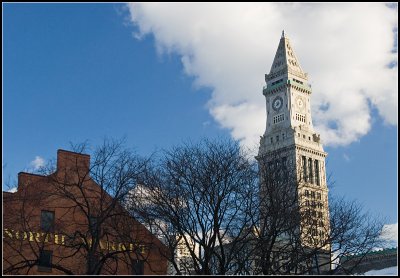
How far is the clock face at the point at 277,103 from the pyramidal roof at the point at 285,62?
7.43 metres

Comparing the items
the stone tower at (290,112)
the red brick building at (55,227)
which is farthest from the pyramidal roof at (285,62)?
the red brick building at (55,227)

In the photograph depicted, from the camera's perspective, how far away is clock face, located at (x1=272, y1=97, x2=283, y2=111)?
189 meters

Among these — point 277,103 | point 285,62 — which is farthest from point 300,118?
point 285,62

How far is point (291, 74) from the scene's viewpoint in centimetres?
18825

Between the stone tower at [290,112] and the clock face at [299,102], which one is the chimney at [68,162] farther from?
the clock face at [299,102]

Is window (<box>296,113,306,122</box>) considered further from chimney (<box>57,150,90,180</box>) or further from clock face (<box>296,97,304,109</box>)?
chimney (<box>57,150,90,180</box>)

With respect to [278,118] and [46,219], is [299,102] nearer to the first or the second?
[278,118]

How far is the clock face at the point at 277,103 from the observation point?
189 m

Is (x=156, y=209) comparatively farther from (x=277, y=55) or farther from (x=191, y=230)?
(x=277, y=55)

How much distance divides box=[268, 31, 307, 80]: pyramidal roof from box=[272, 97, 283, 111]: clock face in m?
7.43

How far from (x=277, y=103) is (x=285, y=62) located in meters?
12.1

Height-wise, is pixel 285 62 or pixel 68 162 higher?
pixel 285 62

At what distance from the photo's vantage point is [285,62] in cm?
18788

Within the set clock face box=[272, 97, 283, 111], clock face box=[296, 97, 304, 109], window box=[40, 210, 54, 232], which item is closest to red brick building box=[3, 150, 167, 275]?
window box=[40, 210, 54, 232]
